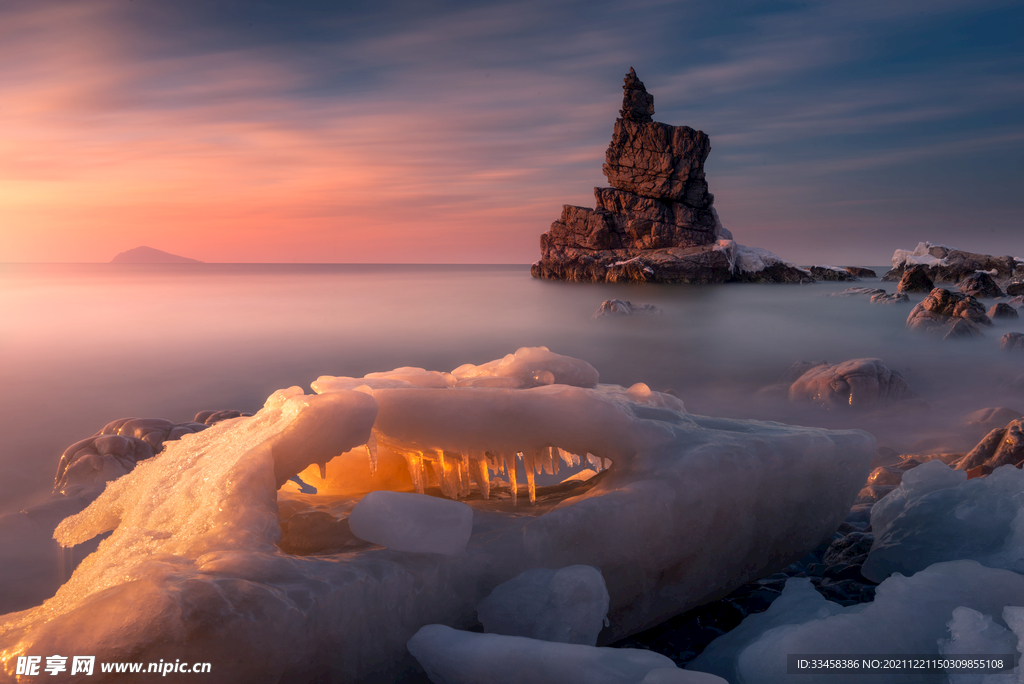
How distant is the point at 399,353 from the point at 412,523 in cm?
1453

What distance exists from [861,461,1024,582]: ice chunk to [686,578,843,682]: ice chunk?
781 mm

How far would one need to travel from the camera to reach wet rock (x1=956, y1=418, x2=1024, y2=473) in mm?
4719

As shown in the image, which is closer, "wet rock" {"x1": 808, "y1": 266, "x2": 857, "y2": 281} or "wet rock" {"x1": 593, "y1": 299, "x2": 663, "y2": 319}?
"wet rock" {"x1": 593, "y1": 299, "x2": 663, "y2": 319}

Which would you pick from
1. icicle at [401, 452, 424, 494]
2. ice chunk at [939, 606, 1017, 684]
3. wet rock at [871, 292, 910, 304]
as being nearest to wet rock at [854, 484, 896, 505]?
ice chunk at [939, 606, 1017, 684]

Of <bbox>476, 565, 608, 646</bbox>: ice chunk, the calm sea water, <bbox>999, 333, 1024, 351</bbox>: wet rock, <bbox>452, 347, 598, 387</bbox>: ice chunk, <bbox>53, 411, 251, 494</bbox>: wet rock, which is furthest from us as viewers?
<bbox>999, 333, 1024, 351</bbox>: wet rock

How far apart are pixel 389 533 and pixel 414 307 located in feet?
91.2

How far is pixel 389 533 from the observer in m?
2.91

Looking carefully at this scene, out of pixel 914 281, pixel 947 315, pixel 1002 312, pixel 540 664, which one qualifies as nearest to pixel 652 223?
pixel 914 281

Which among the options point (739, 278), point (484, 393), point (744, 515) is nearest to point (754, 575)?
point (744, 515)

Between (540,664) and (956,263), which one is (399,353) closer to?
(540,664)

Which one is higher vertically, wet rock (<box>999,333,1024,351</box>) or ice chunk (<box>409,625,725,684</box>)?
wet rock (<box>999,333,1024,351</box>)

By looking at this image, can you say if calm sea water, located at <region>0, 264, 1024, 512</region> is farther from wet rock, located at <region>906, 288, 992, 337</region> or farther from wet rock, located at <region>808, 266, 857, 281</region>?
wet rock, located at <region>808, 266, 857, 281</region>

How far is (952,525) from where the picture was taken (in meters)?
3.65

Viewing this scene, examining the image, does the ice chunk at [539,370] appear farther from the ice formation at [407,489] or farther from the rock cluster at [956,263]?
the rock cluster at [956,263]
